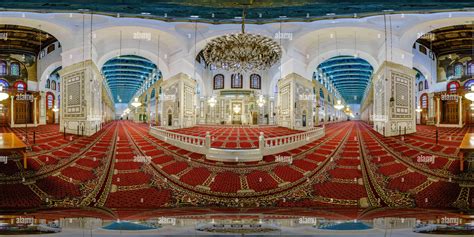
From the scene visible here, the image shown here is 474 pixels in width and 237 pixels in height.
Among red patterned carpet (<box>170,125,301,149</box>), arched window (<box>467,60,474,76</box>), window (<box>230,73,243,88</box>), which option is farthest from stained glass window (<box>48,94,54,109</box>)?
arched window (<box>467,60,474,76</box>)

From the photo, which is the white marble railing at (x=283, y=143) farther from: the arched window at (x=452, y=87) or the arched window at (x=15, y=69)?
the arched window at (x=15, y=69)

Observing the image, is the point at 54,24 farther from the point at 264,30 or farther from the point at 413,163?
the point at 413,163

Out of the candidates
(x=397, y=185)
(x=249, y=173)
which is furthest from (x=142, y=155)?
(x=397, y=185)

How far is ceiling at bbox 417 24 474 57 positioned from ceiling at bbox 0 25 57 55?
3418 mm

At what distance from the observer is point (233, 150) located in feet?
5.94

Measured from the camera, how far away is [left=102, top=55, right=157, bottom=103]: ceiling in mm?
2049

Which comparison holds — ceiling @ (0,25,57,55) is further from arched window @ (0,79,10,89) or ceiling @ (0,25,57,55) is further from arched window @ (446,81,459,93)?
arched window @ (446,81,459,93)

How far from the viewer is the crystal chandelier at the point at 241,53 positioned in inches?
92.6

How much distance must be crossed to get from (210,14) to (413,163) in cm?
238

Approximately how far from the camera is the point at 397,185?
176cm

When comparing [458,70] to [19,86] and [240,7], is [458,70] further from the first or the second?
[19,86]

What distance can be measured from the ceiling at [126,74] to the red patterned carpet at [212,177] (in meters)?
0.39

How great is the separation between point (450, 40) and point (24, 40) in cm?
391
